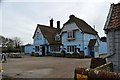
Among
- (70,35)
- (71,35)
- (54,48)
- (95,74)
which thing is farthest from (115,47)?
(54,48)

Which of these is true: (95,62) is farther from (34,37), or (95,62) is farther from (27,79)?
(34,37)

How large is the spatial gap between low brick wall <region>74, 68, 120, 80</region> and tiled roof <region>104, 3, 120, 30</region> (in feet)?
7.60

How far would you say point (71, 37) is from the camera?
3681cm

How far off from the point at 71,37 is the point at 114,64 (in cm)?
3056

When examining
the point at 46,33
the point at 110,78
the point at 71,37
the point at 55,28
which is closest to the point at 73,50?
the point at 71,37

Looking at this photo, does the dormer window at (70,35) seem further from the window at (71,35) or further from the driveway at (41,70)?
the driveway at (41,70)

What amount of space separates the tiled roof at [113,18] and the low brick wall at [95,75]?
91.2 inches

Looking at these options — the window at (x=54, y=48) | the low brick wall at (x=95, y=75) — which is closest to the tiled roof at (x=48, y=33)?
the window at (x=54, y=48)

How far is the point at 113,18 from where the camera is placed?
665cm

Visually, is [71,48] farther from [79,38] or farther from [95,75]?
[95,75]

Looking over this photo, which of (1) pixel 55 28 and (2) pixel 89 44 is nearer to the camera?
(2) pixel 89 44

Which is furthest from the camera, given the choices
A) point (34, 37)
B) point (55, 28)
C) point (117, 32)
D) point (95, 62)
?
point (55, 28)

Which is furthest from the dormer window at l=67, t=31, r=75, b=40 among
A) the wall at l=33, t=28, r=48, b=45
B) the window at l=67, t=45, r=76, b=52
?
the wall at l=33, t=28, r=48, b=45

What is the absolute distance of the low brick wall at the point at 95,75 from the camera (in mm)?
3783
